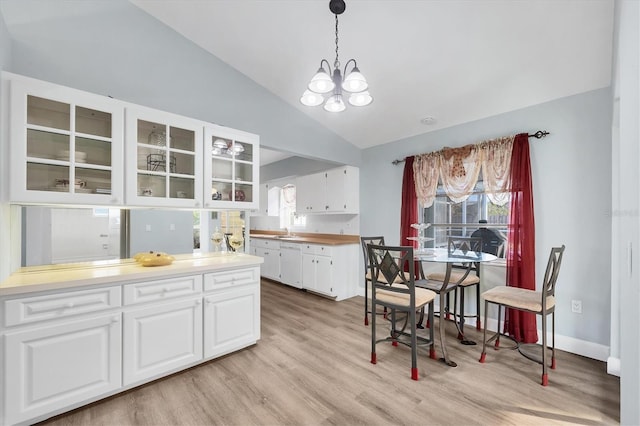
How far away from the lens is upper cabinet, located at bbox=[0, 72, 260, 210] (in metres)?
1.90

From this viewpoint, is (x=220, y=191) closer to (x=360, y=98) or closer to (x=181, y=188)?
(x=181, y=188)

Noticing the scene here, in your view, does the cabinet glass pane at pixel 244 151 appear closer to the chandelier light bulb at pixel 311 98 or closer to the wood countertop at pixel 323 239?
the chandelier light bulb at pixel 311 98

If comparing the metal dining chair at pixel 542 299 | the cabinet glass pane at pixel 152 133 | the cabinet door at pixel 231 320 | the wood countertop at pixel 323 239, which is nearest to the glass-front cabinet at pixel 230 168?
the cabinet glass pane at pixel 152 133

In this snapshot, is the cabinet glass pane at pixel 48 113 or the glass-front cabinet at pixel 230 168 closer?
the cabinet glass pane at pixel 48 113

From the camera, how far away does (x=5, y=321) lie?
66.8 inches

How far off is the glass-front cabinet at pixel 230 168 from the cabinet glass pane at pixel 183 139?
0.38 feet

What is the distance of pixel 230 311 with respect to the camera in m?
2.66

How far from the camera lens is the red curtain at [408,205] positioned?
3.97m

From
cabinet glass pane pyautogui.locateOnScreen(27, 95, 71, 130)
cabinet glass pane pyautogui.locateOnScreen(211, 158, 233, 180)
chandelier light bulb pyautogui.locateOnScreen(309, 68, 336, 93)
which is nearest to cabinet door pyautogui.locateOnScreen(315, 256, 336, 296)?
cabinet glass pane pyautogui.locateOnScreen(211, 158, 233, 180)

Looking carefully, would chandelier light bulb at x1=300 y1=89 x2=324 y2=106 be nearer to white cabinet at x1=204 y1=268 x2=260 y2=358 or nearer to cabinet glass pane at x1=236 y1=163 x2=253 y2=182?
cabinet glass pane at x1=236 y1=163 x2=253 y2=182

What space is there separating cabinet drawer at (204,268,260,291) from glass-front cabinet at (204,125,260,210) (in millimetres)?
677

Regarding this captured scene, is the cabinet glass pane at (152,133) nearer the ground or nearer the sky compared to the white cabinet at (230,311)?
nearer the sky

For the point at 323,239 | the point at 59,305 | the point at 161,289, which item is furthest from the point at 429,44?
the point at 323,239

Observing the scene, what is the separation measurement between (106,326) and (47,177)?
3.64 ft
